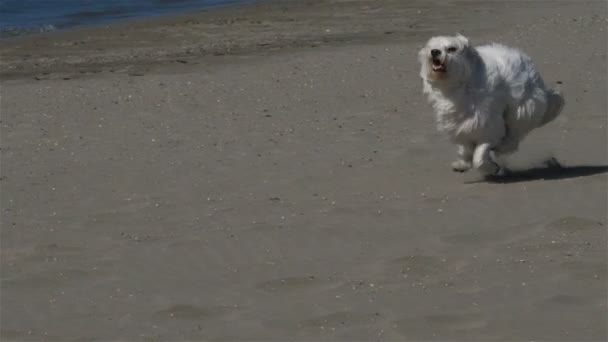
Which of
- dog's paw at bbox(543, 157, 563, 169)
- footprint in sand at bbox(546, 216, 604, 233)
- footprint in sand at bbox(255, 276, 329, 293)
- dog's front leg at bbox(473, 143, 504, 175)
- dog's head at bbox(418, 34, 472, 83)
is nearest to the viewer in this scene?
footprint in sand at bbox(255, 276, 329, 293)

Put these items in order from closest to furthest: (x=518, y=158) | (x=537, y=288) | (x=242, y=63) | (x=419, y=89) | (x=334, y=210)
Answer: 1. (x=537, y=288)
2. (x=334, y=210)
3. (x=518, y=158)
4. (x=419, y=89)
5. (x=242, y=63)

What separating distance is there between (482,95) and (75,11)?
1458 centimetres

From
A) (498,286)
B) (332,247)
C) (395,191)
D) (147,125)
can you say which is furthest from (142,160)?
(498,286)

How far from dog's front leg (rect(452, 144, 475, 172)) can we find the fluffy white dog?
5cm

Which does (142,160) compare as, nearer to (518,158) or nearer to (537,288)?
(518,158)

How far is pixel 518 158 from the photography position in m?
10.3

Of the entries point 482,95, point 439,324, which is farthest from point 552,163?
point 439,324

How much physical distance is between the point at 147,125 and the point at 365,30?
6.71 m

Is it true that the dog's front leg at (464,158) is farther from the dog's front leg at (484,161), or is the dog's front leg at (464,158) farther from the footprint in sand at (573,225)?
the footprint in sand at (573,225)

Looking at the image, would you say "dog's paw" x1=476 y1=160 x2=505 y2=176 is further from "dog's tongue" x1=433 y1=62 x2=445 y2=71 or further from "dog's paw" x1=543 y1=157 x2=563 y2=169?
"dog's tongue" x1=433 y1=62 x2=445 y2=71

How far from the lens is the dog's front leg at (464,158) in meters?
9.70

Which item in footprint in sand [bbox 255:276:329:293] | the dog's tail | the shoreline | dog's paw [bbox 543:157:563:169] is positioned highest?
the dog's tail

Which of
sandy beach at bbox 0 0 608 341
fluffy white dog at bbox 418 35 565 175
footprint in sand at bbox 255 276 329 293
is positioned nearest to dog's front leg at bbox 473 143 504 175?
fluffy white dog at bbox 418 35 565 175

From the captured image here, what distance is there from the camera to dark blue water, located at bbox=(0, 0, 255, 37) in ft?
70.8
